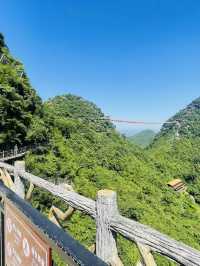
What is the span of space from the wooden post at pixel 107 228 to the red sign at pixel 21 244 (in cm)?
57

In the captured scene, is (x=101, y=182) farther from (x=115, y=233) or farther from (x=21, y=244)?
(x=21, y=244)

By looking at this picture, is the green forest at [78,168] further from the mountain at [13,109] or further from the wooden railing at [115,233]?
the wooden railing at [115,233]

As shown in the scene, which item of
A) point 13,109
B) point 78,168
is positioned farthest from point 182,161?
point 13,109

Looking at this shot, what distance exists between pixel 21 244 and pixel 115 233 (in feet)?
2.30

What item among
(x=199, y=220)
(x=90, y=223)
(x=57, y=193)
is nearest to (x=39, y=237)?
(x=57, y=193)

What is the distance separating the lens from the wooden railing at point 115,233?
1.32 meters

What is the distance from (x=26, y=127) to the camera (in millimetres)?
17266

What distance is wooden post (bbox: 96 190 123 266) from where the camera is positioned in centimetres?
176

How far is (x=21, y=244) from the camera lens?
3.95 feet

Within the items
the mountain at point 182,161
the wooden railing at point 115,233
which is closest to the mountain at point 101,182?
the wooden railing at point 115,233

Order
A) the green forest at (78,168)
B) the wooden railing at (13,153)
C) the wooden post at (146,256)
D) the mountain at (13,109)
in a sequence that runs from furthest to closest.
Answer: the mountain at (13,109) < the wooden railing at (13,153) < the green forest at (78,168) < the wooden post at (146,256)

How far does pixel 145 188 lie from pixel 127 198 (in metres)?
7.73

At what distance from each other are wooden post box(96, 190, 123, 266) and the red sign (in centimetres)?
57

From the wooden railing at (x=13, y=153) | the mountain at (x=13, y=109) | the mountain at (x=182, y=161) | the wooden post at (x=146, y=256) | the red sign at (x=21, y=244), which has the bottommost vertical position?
the mountain at (x=182, y=161)
